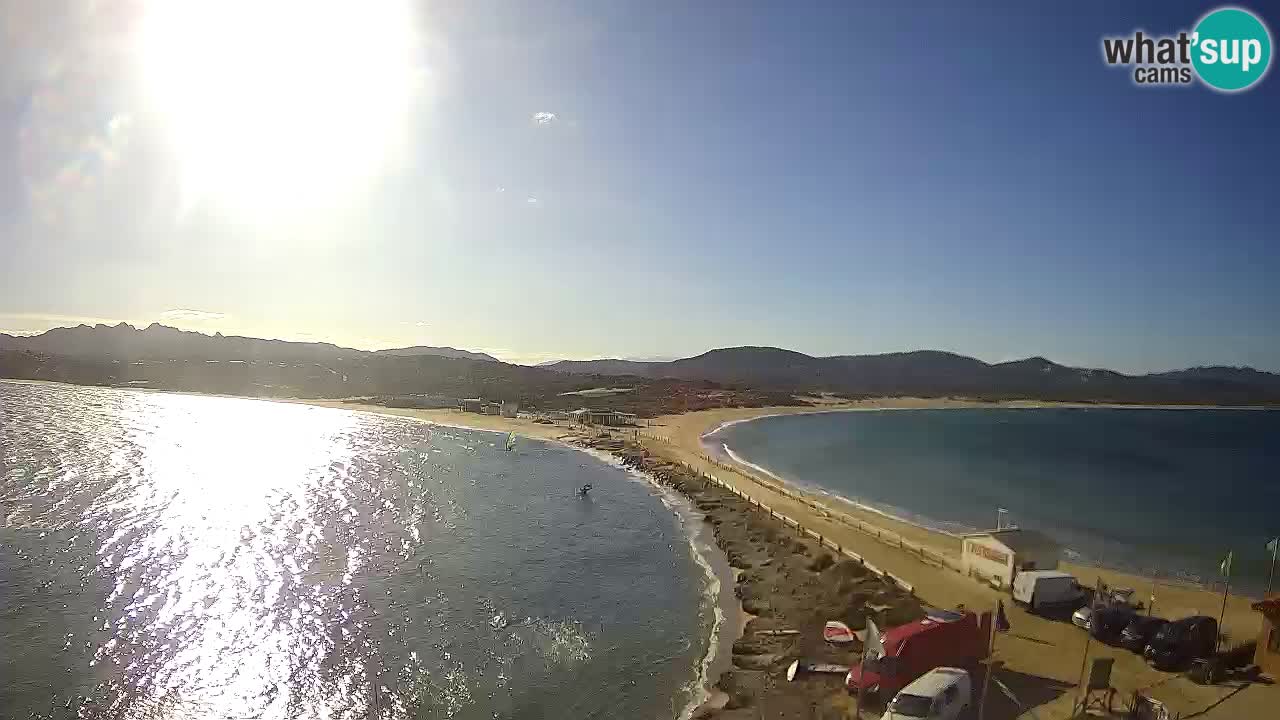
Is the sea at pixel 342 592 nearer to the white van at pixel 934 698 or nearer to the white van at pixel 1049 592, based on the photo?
the white van at pixel 934 698

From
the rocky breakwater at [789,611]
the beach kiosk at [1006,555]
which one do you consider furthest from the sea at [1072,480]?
the rocky breakwater at [789,611]

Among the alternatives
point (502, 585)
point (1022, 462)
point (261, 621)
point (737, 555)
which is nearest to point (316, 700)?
point (261, 621)

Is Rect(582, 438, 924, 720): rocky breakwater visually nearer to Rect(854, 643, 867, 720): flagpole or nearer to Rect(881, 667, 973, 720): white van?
Rect(854, 643, 867, 720): flagpole

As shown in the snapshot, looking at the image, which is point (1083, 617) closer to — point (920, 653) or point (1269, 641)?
point (1269, 641)

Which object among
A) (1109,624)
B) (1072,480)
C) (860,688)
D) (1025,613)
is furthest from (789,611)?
(1072,480)

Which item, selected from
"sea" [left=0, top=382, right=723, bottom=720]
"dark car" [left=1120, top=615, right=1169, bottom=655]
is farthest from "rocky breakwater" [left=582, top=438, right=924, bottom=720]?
"dark car" [left=1120, top=615, right=1169, bottom=655]
